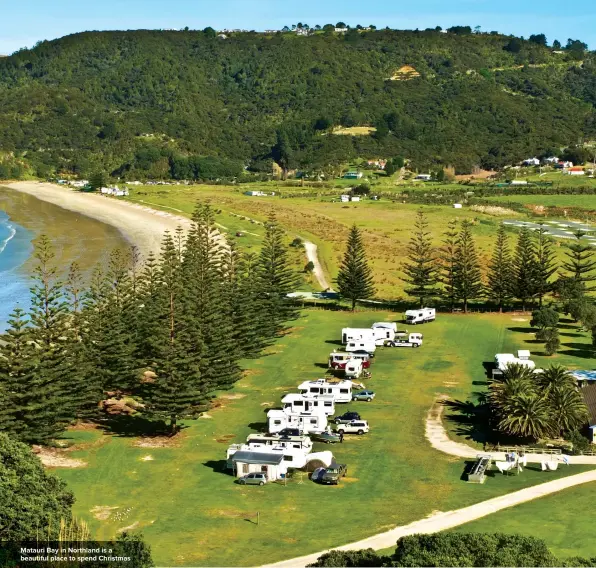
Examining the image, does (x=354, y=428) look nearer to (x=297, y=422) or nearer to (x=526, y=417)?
(x=297, y=422)

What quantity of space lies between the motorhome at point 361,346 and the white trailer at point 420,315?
918cm

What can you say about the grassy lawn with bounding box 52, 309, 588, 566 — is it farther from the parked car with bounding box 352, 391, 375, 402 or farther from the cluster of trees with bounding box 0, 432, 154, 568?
the cluster of trees with bounding box 0, 432, 154, 568

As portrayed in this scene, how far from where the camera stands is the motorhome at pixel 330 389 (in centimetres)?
4875

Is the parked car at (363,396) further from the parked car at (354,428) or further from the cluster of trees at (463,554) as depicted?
the cluster of trees at (463,554)

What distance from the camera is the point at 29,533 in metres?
28.8

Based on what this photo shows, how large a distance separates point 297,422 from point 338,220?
261 feet

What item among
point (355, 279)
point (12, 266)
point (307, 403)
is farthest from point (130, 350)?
point (12, 266)

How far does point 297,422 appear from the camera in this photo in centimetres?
4375

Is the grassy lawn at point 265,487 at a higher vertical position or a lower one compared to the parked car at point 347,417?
lower

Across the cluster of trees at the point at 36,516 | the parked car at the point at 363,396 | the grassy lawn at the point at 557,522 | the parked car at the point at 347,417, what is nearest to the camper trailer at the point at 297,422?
the parked car at the point at 347,417

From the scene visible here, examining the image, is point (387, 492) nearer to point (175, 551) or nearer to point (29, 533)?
point (175, 551)

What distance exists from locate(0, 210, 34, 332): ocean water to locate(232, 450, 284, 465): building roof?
2821cm

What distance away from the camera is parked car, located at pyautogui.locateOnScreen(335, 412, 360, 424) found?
148 ft

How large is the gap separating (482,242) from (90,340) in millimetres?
62504
